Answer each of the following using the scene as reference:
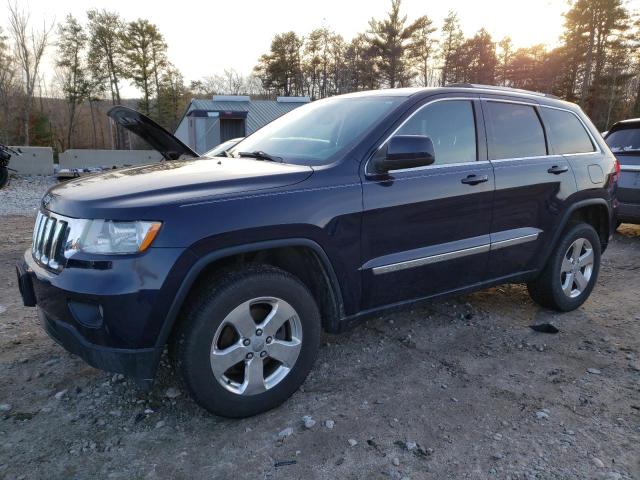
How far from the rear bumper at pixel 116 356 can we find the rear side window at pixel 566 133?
3.56 metres

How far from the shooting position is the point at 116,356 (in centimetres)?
224

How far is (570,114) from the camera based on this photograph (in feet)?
13.9

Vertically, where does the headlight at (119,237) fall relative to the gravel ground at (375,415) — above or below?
above

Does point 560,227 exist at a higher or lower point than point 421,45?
lower

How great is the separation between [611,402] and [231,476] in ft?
7.48

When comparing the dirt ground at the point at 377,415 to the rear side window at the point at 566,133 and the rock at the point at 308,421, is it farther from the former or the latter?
the rear side window at the point at 566,133

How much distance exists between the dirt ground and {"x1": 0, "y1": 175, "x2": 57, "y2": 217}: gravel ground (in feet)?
24.4

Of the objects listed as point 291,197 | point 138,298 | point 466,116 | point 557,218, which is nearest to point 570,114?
point 557,218

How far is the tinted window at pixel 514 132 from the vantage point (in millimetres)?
3580

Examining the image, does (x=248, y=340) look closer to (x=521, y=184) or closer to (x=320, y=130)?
(x=320, y=130)

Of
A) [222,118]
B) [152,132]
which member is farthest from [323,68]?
[152,132]

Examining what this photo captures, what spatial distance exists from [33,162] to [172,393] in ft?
63.3

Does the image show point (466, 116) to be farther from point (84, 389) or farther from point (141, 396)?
point (84, 389)

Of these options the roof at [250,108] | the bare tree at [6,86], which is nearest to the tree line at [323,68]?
the bare tree at [6,86]
